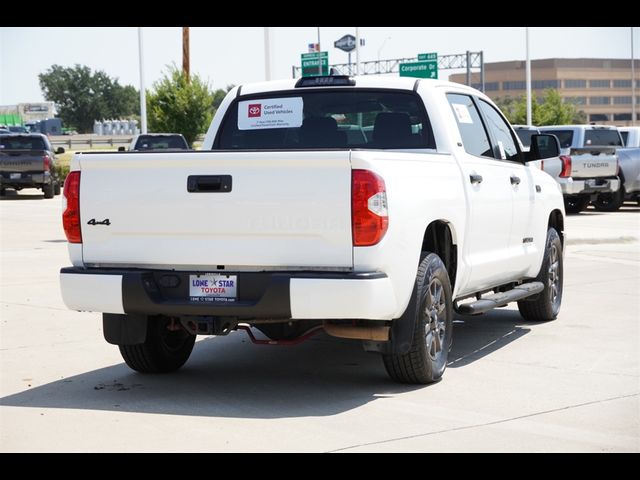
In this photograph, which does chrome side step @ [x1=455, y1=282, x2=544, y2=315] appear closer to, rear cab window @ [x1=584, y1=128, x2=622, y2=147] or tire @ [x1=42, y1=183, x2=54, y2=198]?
rear cab window @ [x1=584, y1=128, x2=622, y2=147]

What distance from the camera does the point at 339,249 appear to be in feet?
22.6

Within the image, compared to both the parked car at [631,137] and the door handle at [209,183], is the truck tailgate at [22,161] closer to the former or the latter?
Answer: the parked car at [631,137]

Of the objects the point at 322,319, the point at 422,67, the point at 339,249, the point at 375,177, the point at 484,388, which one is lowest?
the point at 484,388

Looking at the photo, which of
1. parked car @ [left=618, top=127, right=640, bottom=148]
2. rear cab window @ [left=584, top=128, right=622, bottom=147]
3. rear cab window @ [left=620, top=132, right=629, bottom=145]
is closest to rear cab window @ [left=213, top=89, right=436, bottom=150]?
rear cab window @ [left=584, top=128, right=622, bottom=147]

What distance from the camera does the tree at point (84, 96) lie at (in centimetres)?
13775

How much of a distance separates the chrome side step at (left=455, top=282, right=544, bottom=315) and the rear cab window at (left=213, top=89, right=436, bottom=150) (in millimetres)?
1179

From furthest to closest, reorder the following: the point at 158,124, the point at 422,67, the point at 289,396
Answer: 1. the point at 422,67
2. the point at 158,124
3. the point at 289,396

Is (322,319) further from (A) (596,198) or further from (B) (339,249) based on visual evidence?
(A) (596,198)

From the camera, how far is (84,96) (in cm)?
13938

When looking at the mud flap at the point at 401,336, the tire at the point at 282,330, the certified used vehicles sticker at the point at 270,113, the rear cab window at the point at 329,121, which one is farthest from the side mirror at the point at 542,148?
the mud flap at the point at 401,336

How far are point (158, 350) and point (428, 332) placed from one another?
1.91 meters

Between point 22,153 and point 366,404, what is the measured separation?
28741 millimetres
